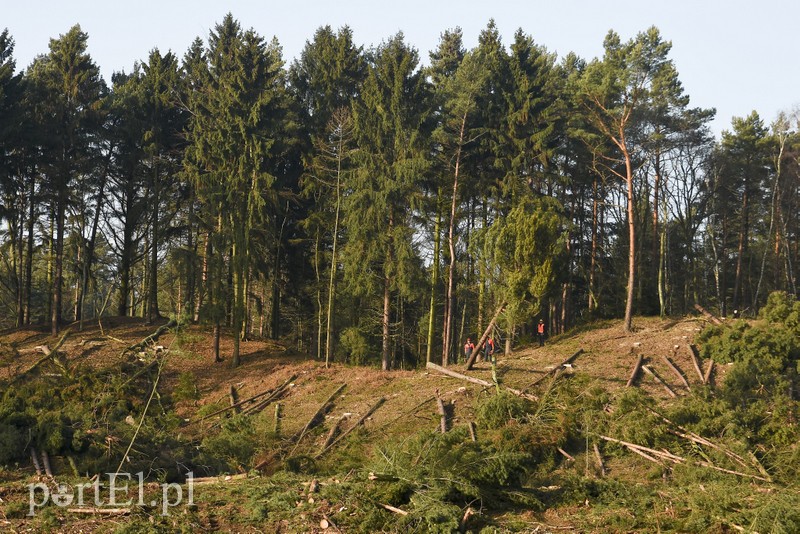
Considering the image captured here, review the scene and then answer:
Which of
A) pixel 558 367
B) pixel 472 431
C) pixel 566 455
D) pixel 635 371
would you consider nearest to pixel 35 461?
pixel 472 431

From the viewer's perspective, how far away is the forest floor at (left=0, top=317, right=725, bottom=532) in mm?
18984

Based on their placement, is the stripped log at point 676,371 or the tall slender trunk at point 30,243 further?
the tall slender trunk at point 30,243

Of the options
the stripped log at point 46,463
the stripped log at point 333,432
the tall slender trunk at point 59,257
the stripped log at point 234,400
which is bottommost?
the stripped log at point 333,432

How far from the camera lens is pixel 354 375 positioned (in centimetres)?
2531

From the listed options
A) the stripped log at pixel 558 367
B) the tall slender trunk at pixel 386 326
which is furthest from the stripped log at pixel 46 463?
the tall slender trunk at pixel 386 326

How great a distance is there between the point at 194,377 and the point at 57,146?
1382cm

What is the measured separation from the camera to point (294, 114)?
112ft

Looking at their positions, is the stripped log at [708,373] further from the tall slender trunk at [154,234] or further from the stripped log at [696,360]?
the tall slender trunk at [154,234]

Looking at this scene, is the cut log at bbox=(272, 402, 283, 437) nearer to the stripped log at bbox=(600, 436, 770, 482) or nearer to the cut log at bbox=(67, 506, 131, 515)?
the stripped log at bbox=(600, 436, 770, 482)

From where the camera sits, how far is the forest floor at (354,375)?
19.0m

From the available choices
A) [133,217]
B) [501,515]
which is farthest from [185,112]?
[501,515]

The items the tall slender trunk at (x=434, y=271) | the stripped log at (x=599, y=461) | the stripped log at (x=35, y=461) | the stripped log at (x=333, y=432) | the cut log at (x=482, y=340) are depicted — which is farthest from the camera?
the tall slender trunk at (x=434, y=271)

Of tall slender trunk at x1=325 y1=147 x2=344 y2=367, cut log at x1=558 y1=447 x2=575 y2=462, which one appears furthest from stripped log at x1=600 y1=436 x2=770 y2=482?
tall slender trunk at x1=325 y1=147 x2=344 y2=367

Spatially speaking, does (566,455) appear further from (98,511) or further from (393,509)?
(98,511)
